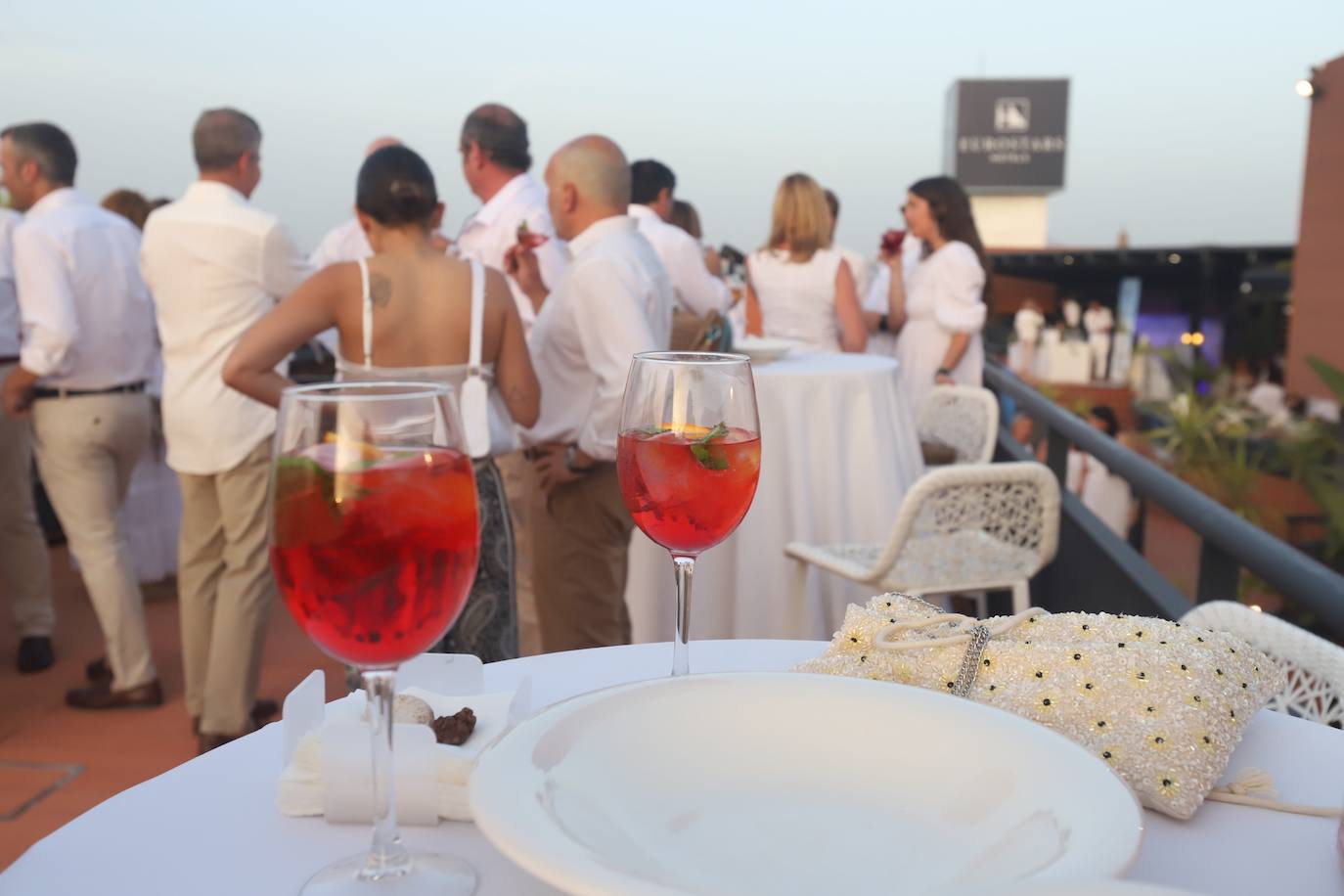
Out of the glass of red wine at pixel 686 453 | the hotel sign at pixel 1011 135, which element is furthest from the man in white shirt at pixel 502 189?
the hotel sign at pixel 1011 135

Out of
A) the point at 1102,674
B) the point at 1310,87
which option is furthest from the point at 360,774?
the point at 1310,87

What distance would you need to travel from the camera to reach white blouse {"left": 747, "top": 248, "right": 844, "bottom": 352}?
15.9ft

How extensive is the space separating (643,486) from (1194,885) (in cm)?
48

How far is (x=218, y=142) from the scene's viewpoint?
3.10 metres

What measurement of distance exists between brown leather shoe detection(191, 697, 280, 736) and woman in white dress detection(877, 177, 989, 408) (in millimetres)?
3029

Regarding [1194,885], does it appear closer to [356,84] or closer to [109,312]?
[109,312]

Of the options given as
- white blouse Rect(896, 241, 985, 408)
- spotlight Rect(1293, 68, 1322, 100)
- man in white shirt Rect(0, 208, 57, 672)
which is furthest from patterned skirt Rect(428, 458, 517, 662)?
spotlight Rect(1293, 68, 1322, 100)

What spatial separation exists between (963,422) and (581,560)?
1999 mm

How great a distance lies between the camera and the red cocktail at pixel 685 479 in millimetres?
891

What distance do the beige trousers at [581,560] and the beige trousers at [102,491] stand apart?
1.74 metres

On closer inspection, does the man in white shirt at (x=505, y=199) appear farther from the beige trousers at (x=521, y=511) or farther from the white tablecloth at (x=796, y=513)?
the white tablecloth at (x=796, y=513)

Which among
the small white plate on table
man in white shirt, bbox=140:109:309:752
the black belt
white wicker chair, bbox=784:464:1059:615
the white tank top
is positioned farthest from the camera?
the black belt

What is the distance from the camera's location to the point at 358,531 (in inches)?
23.3

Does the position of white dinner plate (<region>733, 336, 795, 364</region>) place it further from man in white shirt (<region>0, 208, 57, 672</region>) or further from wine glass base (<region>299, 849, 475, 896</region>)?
wine glass base (<region>299, 849, 475, 896</region>)
